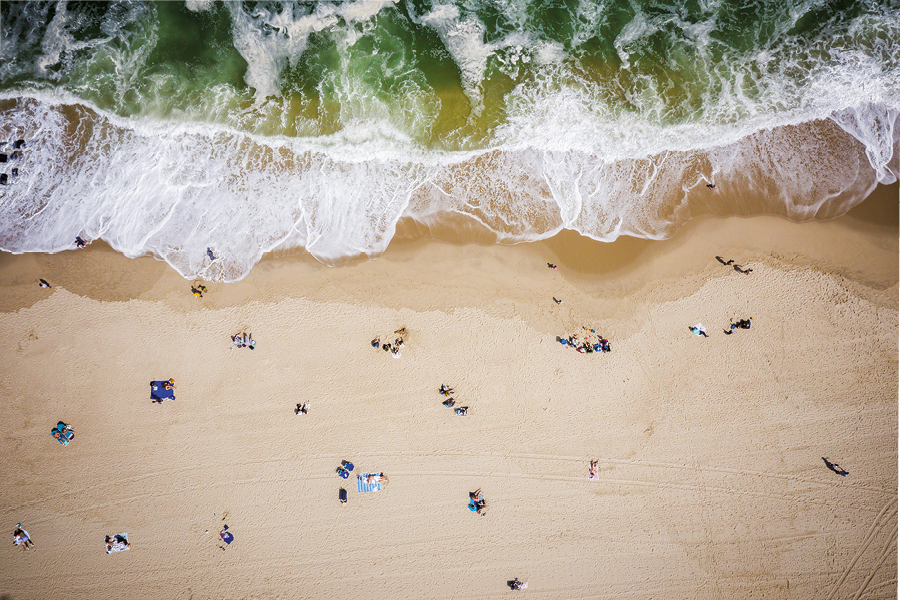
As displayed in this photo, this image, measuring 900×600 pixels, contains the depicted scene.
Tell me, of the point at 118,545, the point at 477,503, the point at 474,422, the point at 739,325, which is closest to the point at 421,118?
the point at 474,422

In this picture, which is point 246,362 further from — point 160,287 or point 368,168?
point 368,168

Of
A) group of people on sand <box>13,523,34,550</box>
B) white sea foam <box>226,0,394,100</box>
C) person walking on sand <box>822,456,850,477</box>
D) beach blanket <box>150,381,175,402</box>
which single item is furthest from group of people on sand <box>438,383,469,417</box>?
group of people on sand <box>13,523,34,550</box>

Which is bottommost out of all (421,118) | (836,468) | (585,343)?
(836,468)

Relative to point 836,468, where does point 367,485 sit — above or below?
below

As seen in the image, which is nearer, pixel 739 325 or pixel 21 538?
pixel 21 538

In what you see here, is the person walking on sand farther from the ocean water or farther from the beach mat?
the beach mat

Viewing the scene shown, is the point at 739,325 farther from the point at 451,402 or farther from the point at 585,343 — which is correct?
the point at 451,402
